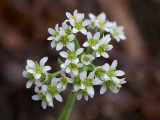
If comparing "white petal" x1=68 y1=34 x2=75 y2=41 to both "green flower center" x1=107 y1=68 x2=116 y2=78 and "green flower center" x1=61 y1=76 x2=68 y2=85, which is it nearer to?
"green flower center" x1=61 y1=76 x2=68 y2=85

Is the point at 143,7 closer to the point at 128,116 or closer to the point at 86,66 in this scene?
the point at 128,116

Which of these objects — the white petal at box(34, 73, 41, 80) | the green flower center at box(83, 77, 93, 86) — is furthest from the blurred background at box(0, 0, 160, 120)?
the green flower center at box(83, 77, 93, 86)

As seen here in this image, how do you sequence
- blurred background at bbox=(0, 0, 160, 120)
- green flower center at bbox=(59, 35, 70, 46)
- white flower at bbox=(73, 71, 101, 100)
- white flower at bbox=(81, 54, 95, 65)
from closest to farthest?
white flower at bbox=(73, 71, 101, 100) < white flower at bbox=(81, 54, 95, 65) < green flower center at bbox=(59, 35, 70, 46) < blurred background at bbox=(0, 0, 160, 120)

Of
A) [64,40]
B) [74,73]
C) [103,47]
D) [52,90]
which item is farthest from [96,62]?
[74,73]

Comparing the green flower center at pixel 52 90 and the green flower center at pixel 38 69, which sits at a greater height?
the green flower center at pixel 38 69

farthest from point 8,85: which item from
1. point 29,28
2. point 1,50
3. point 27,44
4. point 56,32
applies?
point 56,32

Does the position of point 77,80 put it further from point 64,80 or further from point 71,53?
point 71,53

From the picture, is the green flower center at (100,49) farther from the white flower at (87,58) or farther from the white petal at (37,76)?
the white petal at (37,76)

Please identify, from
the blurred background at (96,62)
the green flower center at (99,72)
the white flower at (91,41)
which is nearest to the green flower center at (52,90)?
the green flower center at (99,72)
